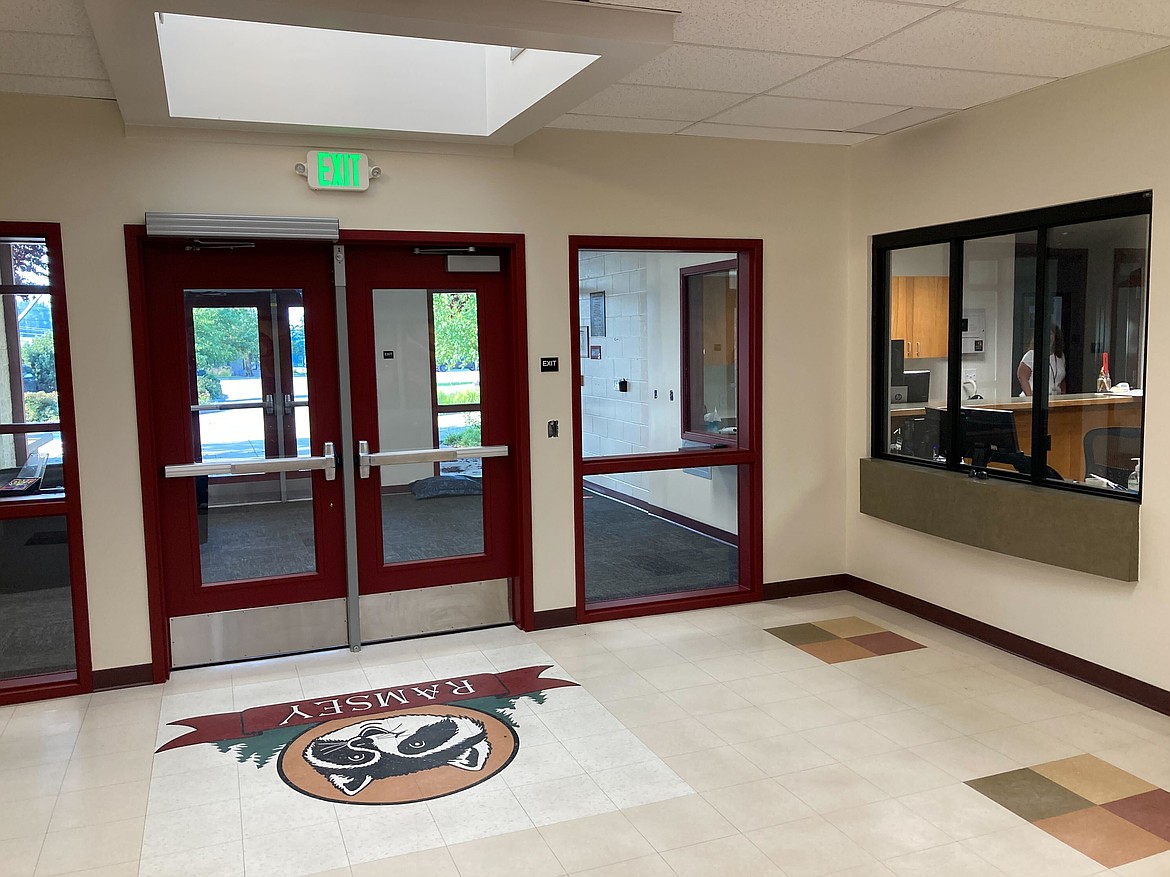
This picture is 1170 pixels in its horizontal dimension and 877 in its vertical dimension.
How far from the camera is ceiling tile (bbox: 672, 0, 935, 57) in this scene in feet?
10.1

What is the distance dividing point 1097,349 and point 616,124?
249 cm

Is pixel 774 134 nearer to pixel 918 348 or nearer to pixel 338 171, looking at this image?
pixel 918 348

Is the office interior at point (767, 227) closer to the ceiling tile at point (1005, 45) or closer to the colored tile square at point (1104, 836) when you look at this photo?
the ceiling tile at point (1005, 45)

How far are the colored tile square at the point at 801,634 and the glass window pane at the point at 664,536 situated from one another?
735 millimetres

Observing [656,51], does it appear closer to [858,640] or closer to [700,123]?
[700,123]

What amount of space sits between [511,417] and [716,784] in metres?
2.35

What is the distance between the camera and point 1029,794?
3.19m

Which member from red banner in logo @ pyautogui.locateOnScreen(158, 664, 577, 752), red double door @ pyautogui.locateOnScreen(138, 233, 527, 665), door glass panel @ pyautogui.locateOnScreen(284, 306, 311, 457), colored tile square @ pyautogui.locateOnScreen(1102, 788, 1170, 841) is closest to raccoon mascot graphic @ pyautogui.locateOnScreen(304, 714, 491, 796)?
red banner in logo @ pyautogui.locateOnScreen(158, 664, 577, 752)

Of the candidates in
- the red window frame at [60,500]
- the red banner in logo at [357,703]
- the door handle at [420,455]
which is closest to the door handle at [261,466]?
the door handle at [420,455]

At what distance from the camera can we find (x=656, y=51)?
3270 mm

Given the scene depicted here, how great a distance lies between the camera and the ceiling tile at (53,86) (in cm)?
377

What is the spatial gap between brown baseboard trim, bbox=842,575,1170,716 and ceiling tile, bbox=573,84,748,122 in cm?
284

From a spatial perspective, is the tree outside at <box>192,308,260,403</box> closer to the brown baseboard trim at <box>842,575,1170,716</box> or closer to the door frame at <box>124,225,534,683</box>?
the door frame at <box>124,225,534,683</box>

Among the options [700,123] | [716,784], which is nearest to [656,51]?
[700,123]
